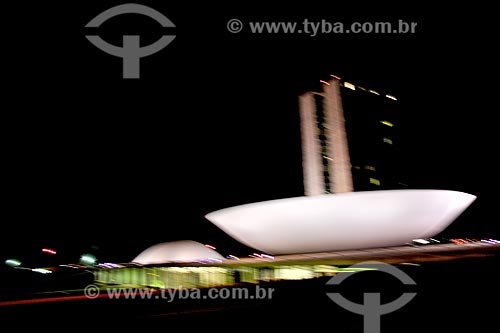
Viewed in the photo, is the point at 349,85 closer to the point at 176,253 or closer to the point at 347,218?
the point at 176,253

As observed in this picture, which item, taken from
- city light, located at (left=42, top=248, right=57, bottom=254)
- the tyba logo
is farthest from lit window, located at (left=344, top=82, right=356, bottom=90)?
city light, located at (left=42, top=248, right=57, bottom=254)

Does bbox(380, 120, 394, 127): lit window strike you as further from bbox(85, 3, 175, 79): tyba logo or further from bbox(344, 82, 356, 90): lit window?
bbox(85, 3, 175, 79): tyba logo

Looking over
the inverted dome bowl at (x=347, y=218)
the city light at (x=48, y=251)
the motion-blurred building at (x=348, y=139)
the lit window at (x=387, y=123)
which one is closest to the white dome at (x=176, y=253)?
the motion-blurred building at (x=348, y=139)

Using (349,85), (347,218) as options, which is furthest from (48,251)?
(347,218)

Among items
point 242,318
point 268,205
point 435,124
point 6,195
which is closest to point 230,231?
point 268,205

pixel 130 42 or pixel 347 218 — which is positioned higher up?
pixel 130 42

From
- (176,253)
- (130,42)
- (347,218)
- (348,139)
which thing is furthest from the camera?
(348,139)
